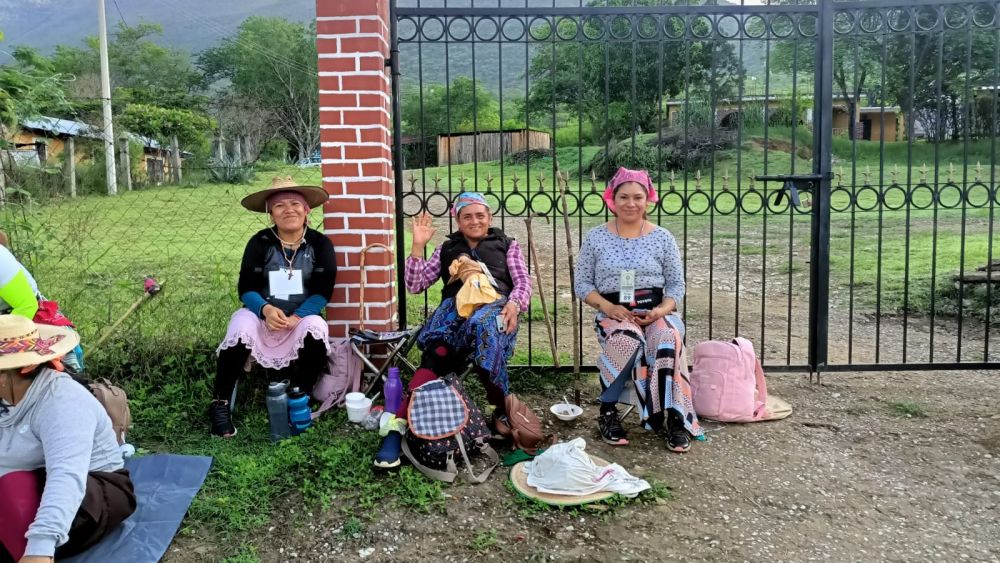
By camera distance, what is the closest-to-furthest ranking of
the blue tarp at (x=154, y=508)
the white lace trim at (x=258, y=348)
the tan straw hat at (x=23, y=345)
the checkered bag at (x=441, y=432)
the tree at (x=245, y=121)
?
1. the tan straw hat at (x=23, y=345)
2. the blue tarp at (x=154, y=508)
3. the checkered bag at (x=441, y=432)
4. the white lace trim at (x=258, y=348)
5. the tree at (x=245, y=121)

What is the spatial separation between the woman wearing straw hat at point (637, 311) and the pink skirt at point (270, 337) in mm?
1477

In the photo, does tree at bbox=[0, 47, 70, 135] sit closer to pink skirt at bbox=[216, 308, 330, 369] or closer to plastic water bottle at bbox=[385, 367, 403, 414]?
pink skirt at bbox=[216, 308, 330, 369]

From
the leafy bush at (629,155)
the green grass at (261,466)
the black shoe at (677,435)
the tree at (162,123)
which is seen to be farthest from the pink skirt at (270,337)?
the tree at (162,123)

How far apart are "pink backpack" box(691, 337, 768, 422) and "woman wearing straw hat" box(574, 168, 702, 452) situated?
0.27 metres

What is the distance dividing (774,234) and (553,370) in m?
9.24

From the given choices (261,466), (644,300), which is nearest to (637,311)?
(644,300)

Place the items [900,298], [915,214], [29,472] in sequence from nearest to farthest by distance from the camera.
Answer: [29,472] < [900,298] < [915,214]

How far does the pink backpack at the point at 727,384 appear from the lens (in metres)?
4.07

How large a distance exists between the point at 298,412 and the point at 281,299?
0.65m

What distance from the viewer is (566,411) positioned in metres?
4.12

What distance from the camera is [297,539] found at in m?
2.91

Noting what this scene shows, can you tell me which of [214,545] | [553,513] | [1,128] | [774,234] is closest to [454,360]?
[553,513]

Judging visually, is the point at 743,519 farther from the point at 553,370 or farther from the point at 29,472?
the point at 29,472

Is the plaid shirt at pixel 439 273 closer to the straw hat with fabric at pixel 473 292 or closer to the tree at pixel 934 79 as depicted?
the straw hat with fabric at pixel 473 292
